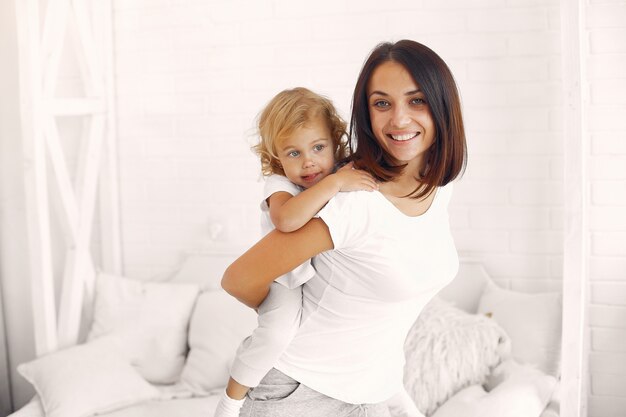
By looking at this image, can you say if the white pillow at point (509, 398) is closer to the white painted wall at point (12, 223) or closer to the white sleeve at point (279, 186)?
the white sleeve at point (279, 186)

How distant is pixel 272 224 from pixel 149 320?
1452mm

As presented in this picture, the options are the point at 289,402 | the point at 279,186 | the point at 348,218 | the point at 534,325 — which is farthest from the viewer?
the point at 534,325

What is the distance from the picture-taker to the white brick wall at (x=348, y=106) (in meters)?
2.51

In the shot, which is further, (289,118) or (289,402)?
(289,118)

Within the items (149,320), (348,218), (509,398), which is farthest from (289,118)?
(149,320)

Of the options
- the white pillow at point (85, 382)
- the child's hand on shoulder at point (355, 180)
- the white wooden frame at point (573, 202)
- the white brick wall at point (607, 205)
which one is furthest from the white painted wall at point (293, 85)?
the child's hand on shoulder at point (355, 180)

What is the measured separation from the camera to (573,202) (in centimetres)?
210

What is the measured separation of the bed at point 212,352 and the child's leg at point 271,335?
35.4 inches

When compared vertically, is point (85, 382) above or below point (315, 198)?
below

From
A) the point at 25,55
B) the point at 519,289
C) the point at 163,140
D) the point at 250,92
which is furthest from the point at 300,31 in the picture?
the point at 519,289

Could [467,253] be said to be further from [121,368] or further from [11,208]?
[11,208]

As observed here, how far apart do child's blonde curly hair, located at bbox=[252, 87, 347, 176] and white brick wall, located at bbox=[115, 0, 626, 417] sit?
60cm

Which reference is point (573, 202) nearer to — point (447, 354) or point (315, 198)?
point (447, 354)

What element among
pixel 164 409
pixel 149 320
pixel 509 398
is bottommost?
pixel 164 409
